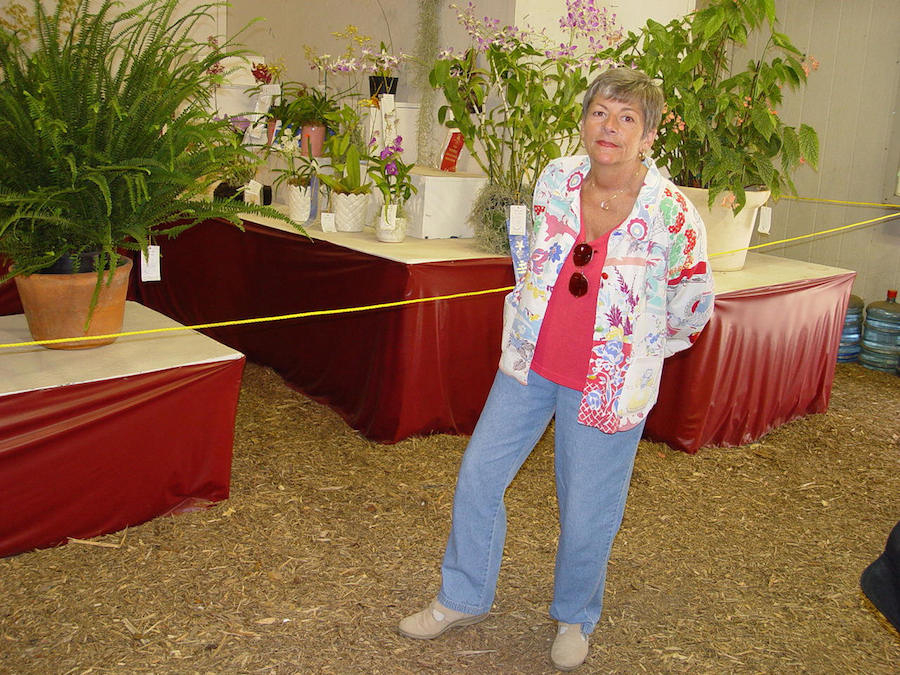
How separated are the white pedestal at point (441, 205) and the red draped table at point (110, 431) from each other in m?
1.17

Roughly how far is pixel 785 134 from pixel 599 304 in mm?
2024

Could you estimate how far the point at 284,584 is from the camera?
7.20 ft

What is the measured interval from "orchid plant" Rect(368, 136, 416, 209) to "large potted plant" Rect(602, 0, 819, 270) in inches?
34.2

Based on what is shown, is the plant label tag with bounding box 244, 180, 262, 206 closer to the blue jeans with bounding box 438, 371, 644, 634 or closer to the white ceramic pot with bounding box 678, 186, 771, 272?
the white ceramic pot with bounding box 678, 186, 771, 272

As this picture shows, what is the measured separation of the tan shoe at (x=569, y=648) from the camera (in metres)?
1.91

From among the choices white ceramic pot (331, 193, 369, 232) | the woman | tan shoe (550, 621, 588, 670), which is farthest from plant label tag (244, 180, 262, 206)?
tan shoe (550, 621, 588, 670)

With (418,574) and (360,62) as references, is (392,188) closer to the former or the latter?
(360,62)

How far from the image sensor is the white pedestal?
3.37 m

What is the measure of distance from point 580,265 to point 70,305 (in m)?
1.32

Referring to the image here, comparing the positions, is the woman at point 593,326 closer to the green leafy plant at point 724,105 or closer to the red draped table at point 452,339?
the red draped table at point 452,339

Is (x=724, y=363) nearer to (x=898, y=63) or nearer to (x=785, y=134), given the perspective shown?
(x=785, y=134)

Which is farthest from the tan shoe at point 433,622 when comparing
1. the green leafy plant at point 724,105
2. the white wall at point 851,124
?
the white wall at point 851,124

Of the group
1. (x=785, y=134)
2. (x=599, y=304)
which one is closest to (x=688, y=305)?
(x=599, y=304)

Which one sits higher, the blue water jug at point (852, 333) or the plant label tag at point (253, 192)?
the plant label tag at point (253, 192)
